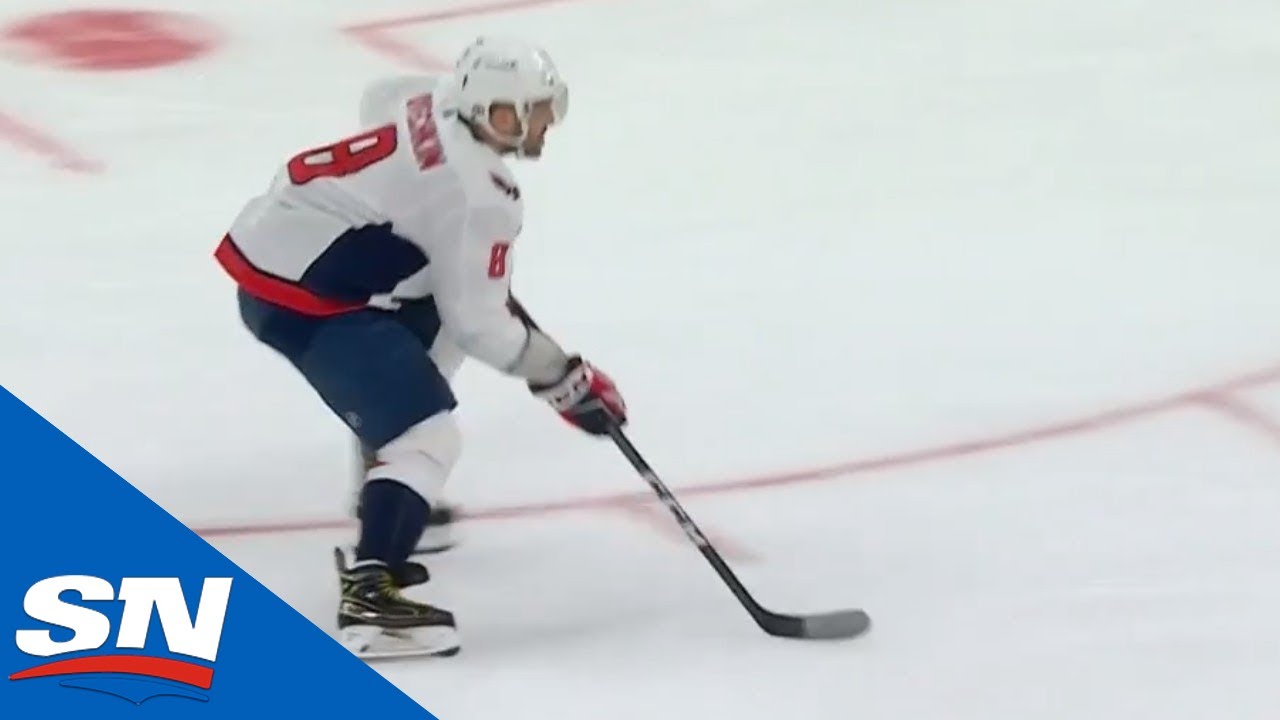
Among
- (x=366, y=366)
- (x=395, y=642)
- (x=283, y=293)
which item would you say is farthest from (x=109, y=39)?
(x=395, y=642)

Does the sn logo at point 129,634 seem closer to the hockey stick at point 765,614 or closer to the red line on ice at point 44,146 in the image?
the hockey stick at point 765,614

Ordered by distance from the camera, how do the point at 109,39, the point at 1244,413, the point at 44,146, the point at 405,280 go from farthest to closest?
the point at 109,39 → the point at 44,146 → the point at 1244,413 → the point at 405,280

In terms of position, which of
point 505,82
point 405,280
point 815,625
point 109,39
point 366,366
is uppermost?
point 109,39

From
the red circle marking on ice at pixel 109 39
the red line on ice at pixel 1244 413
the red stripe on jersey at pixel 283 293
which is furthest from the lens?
the red circle marking on ice at pixel 109 39

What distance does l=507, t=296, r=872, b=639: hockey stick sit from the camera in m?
2.54

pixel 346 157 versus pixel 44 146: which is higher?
pixel 44 146

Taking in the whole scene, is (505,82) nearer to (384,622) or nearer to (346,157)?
(346,157)

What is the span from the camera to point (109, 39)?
4.64m

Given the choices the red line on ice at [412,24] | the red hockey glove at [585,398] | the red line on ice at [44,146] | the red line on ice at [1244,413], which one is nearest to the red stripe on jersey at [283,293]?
the red hockey glove at [585,398]

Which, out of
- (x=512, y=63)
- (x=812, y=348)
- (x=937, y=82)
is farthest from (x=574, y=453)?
(x=937, y=82)

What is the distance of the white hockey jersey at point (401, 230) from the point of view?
2.42 m

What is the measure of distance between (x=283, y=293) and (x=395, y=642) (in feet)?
1.37

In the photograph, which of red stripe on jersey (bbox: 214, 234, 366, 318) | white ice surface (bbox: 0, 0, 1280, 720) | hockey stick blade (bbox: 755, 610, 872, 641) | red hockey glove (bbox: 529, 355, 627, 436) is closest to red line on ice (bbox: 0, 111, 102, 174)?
white ice surface (bbox: 0, 0, 1280, 720)

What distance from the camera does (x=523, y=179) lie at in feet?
13.3
